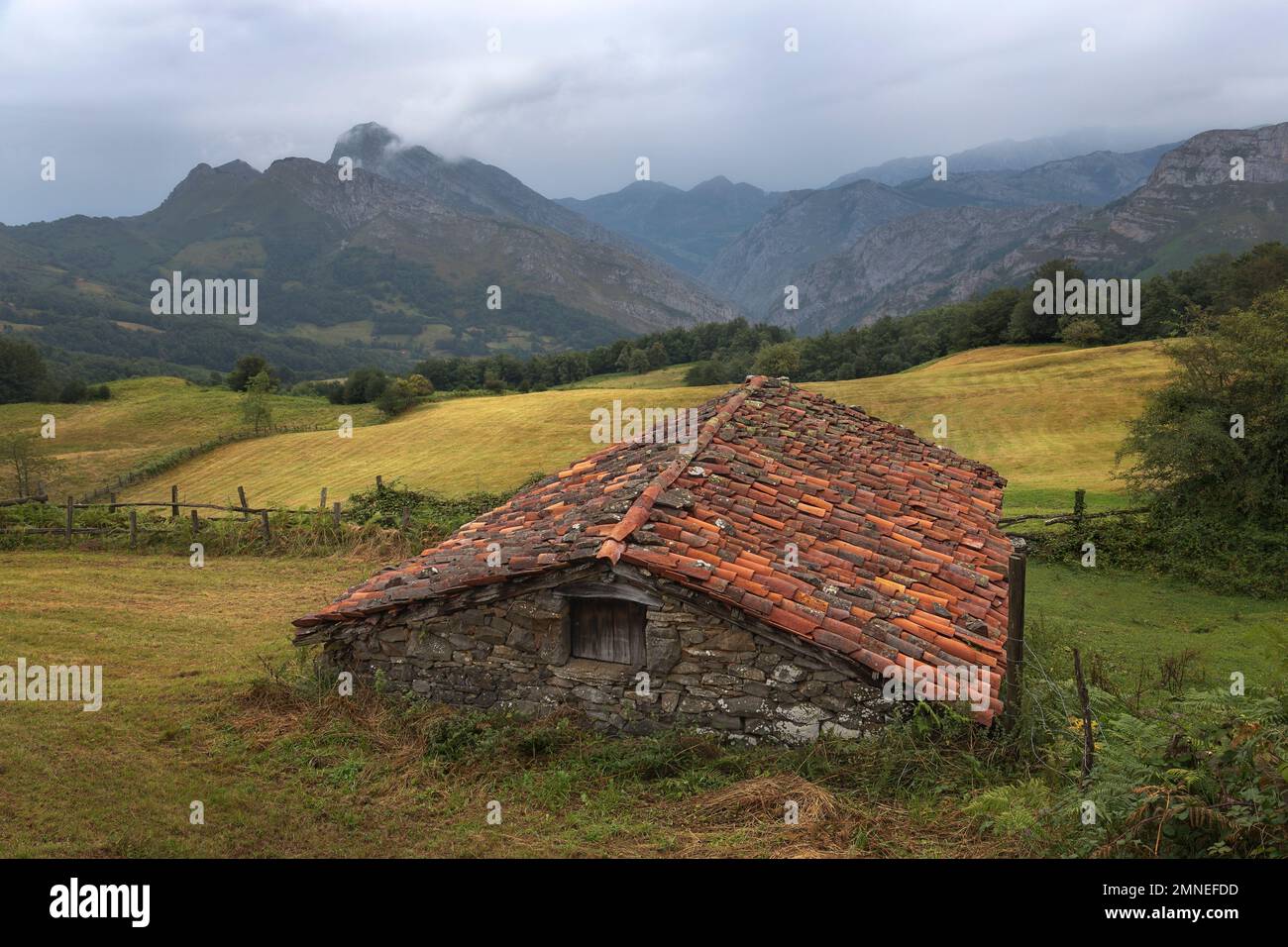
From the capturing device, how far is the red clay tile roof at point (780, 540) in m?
8.48

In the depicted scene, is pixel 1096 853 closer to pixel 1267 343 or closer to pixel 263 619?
pixel 263 619

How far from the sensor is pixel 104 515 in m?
23.3

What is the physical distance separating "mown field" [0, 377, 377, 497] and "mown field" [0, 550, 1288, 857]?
43.6 m

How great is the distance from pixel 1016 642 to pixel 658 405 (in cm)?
4947

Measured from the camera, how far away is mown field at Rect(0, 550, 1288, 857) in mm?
6734

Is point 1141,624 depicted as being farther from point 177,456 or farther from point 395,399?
point 395,399

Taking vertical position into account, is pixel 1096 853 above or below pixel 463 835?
above

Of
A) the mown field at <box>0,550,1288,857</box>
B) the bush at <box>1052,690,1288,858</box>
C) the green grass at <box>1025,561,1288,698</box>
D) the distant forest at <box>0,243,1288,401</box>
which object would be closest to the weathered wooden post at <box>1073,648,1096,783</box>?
the bush at <box>1052,690,1288,858</box>

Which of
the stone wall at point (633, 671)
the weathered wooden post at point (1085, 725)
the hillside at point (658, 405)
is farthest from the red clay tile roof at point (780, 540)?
the hillside at point (658, 405)

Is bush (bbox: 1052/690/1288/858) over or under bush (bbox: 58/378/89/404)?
under

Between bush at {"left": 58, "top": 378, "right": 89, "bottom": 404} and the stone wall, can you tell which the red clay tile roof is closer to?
the stone wall

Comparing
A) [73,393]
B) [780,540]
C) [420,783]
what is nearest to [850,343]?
[73,393]

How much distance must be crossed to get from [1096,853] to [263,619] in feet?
45.6

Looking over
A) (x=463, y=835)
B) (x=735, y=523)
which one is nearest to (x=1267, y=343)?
(x=735, y=523)
